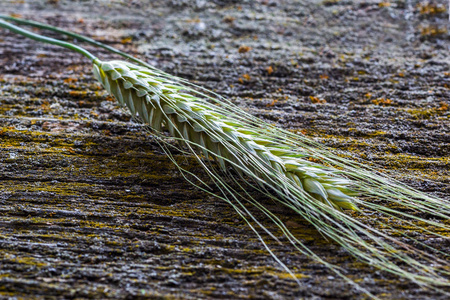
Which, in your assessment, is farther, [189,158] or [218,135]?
[189,158]

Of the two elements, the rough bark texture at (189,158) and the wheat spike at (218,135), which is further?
the wheat spike at (218,135)

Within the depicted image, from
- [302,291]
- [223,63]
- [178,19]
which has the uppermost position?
[178,19]

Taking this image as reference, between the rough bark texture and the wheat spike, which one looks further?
the wheat spike

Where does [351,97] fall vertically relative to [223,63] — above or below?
below

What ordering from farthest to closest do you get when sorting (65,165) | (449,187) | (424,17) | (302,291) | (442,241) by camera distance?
(424,17), (65,165), (449,187), (442,241), (302,291)

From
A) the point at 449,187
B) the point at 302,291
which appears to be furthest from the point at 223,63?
the point at 302,291

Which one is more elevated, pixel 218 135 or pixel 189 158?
pixel 218 135

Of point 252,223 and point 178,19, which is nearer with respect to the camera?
point 252,223

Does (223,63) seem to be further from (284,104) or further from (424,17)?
(424,17)
